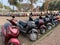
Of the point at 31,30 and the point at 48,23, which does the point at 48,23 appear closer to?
the point at 48,23

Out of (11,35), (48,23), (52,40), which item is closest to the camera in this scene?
(11,35)

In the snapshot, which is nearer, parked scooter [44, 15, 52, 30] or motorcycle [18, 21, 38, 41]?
motorcycle [18, 21, 38, 41]

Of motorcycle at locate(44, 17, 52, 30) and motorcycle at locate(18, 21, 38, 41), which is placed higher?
motorcycle at locate(18, 21, 38, 41)

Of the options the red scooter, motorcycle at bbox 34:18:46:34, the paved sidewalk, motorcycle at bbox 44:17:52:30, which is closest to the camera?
the red scooter

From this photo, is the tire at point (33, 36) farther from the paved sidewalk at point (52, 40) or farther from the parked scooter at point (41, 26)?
the parked scooter at point (41, 26)

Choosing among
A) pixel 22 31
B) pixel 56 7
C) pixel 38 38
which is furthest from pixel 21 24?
pixel 56 7

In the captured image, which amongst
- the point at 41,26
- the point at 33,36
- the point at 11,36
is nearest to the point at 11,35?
the point at 11,36

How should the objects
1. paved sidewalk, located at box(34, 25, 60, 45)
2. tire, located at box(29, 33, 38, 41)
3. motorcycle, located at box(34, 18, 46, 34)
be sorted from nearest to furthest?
paved sidewalk, located at box(34, 25, 60, 45) < tire, located at box(29, 33, 38, 41) < motorcycle, located at box(34, 18, 46, 34)

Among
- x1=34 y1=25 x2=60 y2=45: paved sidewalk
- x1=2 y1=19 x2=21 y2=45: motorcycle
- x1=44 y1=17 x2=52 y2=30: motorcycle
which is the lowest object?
x1=44 y1=17 x2=52 y2=30: motorcycle

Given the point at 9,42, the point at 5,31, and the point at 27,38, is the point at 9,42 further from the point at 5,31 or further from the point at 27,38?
the point at 27,38

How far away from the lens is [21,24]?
9547mm

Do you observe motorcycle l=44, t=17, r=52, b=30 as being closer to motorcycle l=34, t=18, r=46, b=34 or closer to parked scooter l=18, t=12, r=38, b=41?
motorcycle l=34, t=18, r=46, b=34

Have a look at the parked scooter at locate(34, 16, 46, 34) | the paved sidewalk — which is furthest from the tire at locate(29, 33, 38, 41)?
the parked scooter at locate(34, 16, 46, 34)

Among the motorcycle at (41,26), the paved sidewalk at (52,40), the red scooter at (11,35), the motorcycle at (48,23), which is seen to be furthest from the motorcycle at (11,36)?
the motorcycle at (48,23)
